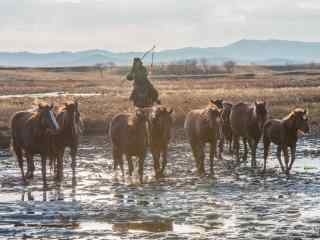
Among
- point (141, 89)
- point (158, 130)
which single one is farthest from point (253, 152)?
point (158, 130)

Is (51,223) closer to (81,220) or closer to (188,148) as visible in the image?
(81,220)

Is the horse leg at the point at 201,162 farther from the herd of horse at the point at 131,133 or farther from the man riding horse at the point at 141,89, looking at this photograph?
the man riding horse at the point at 141,89

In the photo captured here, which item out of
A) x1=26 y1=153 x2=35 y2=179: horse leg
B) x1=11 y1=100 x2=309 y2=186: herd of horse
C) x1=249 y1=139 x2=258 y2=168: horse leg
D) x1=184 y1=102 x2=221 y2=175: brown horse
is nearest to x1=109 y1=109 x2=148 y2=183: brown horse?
x1=11 y1=100 x2=309 y2=186: herd of horse

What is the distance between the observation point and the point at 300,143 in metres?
30.2

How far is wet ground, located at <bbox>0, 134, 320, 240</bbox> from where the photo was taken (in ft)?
42.5

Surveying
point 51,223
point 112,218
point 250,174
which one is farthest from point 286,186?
point 51,223

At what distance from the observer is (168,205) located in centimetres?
1566

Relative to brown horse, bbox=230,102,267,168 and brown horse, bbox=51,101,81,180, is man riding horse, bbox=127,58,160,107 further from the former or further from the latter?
brown horse, bbox=51,101,81,180

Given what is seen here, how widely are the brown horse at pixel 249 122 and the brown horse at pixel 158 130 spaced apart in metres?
3.58

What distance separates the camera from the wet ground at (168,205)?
42.5ft

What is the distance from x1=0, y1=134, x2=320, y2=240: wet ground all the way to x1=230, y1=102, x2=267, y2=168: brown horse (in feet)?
5.43

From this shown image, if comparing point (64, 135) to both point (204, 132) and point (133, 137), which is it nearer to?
point (133, 137)

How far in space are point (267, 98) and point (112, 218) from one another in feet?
126

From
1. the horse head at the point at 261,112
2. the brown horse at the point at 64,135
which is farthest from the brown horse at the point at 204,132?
the brown horse at the point at 64,135
